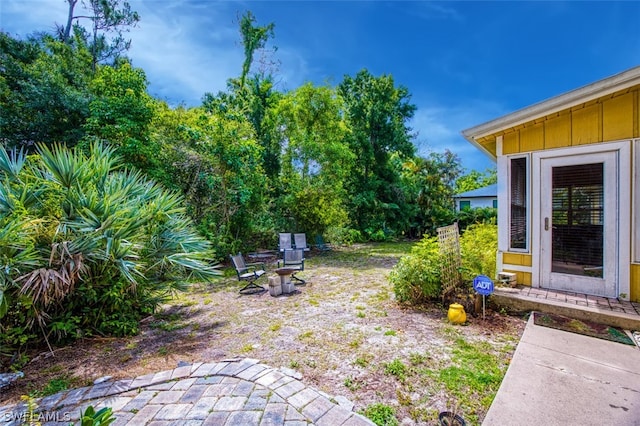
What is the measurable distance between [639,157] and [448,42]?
803 centimetres

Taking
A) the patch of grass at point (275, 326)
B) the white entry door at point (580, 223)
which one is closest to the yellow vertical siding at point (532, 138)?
the white entry door at point (580, 223)

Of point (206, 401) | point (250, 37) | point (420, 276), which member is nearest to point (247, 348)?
point (206, 401)

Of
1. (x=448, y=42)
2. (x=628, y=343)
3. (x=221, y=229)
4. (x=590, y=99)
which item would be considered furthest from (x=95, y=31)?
(x=628, y=343)

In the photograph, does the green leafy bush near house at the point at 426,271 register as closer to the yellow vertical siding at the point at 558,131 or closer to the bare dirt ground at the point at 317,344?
the bare dirt ground at the point at 317,344

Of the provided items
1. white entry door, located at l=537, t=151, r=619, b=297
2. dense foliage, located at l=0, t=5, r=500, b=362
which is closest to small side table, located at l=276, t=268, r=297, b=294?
dense foliage, located at l=0, t=5, r=500, b=362

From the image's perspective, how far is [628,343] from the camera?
3271 mm

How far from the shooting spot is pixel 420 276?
471 cm

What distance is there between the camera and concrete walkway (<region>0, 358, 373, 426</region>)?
2.19 m

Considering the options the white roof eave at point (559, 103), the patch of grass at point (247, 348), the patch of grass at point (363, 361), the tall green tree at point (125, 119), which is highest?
the tall green tree at point (125, 119)

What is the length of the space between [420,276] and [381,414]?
2.76 m

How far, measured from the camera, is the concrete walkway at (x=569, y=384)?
2143 mm

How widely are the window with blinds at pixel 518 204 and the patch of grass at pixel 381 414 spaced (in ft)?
13.0

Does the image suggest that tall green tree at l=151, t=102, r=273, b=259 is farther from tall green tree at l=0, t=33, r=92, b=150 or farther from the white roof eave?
the white roof eave

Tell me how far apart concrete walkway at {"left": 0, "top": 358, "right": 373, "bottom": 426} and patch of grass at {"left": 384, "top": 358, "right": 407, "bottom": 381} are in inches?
25.9
